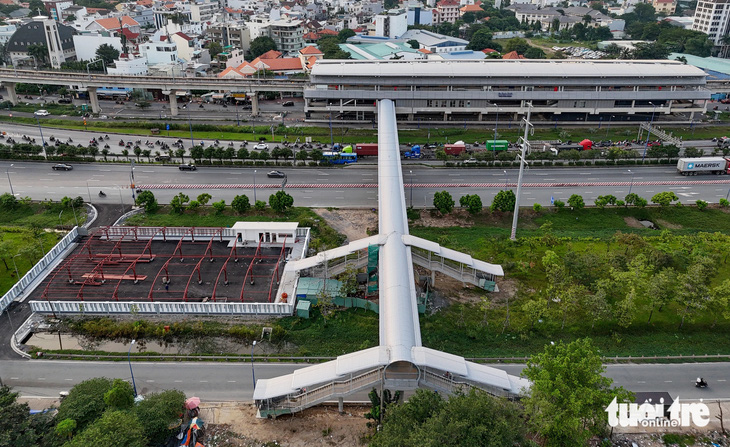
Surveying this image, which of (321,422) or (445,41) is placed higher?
(445,41)

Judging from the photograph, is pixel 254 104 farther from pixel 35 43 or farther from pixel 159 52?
pixel 35 43

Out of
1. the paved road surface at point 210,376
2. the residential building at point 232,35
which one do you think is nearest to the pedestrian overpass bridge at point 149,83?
the residential building at point 232,35

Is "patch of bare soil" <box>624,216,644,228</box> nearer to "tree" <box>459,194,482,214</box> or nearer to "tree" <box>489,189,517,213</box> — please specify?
"tree" <box>489,189,517,213</box>

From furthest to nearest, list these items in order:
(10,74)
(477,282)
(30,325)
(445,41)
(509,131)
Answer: (445,41) → (10,74) → (509,131) → (477,282) → (30,325)

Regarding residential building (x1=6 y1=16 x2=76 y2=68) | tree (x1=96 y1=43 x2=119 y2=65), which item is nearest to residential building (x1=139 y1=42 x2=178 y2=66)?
tree (x1=96 y1=43 x2=119 y2=65)

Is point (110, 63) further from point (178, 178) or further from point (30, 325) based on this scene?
point (30, 325)

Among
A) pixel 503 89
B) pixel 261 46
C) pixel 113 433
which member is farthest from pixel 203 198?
pixel 261 46

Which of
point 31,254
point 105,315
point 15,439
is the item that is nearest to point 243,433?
point 15,439
